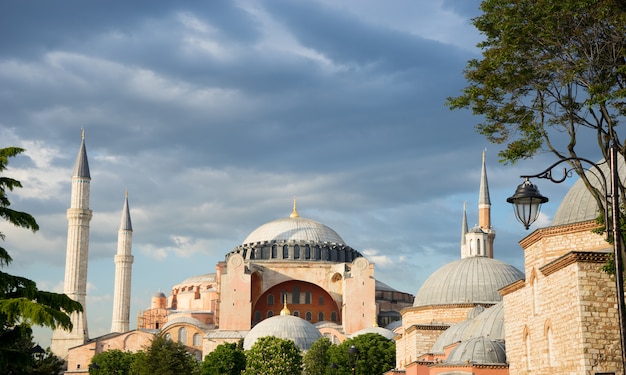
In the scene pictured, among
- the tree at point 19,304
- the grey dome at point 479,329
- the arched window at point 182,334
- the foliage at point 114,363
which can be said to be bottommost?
the tree at point 19,304

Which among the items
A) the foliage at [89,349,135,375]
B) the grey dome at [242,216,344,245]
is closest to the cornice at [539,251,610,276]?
the foliage at [89,349,135,375]

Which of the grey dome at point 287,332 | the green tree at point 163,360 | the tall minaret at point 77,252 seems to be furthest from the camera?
the tall minaret at point 77,252

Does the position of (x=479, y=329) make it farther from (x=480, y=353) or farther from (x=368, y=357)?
(x=368, y=357)

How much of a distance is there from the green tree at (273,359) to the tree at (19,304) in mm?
34097

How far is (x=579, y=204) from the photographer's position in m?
23.1

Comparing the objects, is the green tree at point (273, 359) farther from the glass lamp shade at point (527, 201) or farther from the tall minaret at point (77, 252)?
the glass lamp shade at point (527, 201)

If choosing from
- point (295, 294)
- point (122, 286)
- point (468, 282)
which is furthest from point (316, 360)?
point (122, 286)

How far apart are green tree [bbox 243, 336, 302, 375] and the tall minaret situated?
2044 cm

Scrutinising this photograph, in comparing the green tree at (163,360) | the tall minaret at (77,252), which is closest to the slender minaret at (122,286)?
the tall minaret at (77,252)

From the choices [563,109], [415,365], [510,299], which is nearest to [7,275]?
[563,109]

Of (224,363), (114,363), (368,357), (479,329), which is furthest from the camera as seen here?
(114,363)

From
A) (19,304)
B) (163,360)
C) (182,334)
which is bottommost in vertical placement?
(19,304)

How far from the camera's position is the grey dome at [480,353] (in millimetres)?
28516

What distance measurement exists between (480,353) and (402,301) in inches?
1919
